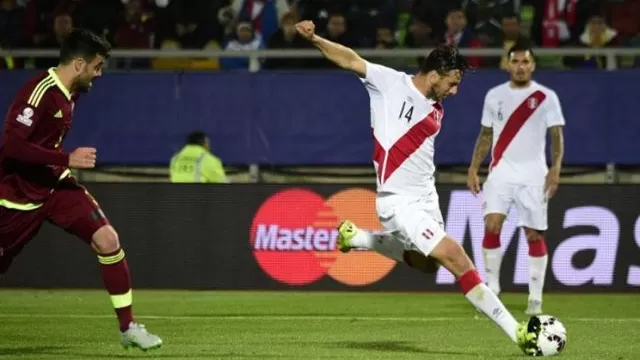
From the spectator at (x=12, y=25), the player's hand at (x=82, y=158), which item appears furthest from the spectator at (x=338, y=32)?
the player's hand at (x=82, y=158)

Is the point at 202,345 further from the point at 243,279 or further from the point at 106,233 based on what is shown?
the point at 243,279

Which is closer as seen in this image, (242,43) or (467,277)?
(467,277)

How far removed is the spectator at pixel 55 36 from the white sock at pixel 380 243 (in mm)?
8812

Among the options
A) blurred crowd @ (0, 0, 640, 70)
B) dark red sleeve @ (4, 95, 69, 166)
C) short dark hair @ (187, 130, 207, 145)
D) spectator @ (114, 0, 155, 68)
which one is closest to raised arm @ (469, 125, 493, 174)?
blurred crowd @ (0, 0, 640, 70)

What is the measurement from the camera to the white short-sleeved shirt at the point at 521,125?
47.6 ft

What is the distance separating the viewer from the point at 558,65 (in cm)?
1838

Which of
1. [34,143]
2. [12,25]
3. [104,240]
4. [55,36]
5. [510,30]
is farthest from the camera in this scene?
[12,25]

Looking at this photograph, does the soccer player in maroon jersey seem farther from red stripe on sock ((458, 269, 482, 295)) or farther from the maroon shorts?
red stripe on sock ((458, 269, 482, 295))

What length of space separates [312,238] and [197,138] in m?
2.12

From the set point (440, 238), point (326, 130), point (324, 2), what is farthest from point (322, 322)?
point (324, 2)

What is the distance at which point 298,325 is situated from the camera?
13.1 m

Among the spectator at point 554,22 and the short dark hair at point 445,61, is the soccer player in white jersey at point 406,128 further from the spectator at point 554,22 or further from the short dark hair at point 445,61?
the spectator at point 554,22

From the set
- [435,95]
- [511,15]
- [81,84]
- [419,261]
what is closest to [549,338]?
[419,261]

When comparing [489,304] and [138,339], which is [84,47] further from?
[489,304]
